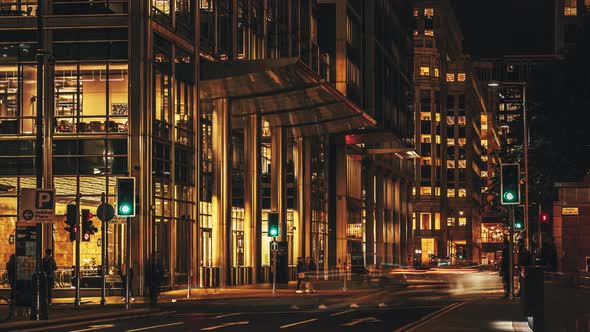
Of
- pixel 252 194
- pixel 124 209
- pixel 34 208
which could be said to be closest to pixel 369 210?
pixel 252 194

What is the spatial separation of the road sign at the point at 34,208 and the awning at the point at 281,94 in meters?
19.8

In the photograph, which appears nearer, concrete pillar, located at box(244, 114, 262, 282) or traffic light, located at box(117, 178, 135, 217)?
traffic light, located at box(117, 178, 135, 217)

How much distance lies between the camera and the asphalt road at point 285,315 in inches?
1053

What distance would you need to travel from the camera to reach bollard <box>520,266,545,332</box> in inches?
791

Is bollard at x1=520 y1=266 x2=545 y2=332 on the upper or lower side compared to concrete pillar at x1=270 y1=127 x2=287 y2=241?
lower

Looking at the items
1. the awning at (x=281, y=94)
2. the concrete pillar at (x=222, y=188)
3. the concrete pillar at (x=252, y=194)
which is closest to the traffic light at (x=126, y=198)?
the awning at (x=281, y=94)

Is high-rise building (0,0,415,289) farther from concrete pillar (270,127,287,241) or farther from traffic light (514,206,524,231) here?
traffic light (514,206,524,231)

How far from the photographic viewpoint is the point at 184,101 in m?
52.8

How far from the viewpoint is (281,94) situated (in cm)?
5622

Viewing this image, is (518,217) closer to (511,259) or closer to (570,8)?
(511,259)

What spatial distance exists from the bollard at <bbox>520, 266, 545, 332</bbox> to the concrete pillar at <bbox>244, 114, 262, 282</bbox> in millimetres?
42604

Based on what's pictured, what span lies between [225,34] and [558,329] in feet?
127

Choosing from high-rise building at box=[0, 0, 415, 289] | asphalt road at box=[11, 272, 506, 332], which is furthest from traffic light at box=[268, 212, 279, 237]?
asphalt road at box=[11, 272, 506, 332]

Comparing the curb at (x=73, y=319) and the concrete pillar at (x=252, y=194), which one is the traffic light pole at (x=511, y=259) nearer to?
the curb at (x=73, y=319)
